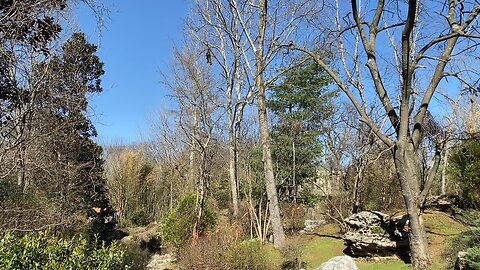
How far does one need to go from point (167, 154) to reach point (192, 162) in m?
5.82

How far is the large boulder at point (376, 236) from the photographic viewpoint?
26.3 ft

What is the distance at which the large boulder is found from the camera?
8008mm

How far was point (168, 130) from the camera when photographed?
24.1 m

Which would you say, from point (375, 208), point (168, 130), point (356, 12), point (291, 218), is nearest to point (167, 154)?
point (168, 130)

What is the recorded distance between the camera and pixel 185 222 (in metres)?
10.5

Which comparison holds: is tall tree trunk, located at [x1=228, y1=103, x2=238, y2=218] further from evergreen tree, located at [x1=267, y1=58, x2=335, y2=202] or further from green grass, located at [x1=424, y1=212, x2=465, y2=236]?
green grass, located at [x1=424, y1=212, x2=465, y2=236]

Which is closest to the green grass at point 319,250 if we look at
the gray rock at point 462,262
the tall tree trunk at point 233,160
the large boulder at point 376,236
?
the large boulder at point 376,236

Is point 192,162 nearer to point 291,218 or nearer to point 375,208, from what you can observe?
point 291,218

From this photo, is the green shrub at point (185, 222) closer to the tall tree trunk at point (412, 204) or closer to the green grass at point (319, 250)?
the green grass at point (319, 250)

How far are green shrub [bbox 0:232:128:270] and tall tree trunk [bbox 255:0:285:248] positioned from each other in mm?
6121

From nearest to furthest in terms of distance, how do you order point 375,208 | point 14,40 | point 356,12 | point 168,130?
point 14,40 → point 356,12 → point 375,208 → point 168,130

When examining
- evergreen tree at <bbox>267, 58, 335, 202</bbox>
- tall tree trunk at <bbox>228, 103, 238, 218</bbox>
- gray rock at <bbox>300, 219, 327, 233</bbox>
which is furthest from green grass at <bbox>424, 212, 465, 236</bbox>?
tall tree trunk at <bbox>228, 103, 238, 218</bbox>

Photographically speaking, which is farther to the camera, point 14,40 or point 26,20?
point 14,40

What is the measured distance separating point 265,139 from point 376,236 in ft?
12.4
